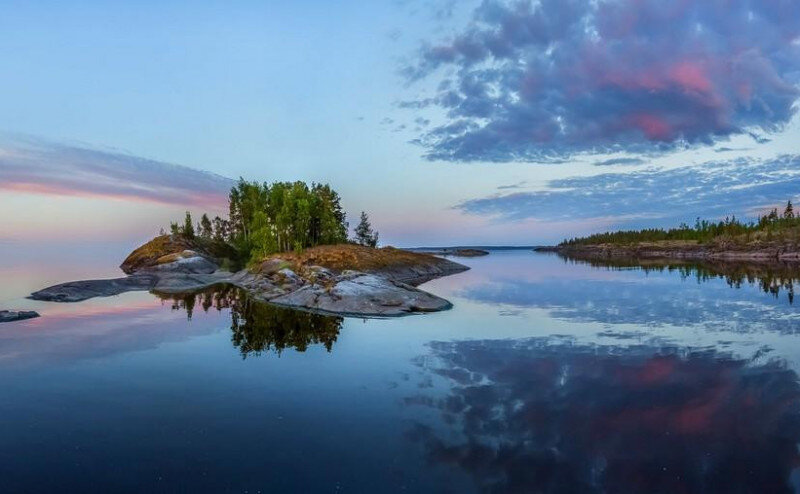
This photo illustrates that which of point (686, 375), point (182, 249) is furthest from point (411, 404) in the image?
point (182, 249)

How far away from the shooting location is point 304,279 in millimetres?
57219

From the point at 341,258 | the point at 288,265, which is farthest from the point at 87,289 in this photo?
the point at 341,258

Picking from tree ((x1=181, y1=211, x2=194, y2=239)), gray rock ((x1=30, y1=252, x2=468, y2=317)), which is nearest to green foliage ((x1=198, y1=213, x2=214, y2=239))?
tree ((x1=181, y1=211, x2=194, y2=239))

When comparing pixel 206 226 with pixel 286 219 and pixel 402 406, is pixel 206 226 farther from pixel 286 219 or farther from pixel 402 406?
pixel 402 406

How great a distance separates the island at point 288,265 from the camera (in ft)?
153

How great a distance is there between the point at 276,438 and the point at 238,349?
603 inches

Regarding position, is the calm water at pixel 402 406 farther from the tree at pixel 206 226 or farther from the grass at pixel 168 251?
the tree at pixel 206 226

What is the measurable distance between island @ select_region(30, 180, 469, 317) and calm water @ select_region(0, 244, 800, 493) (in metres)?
9.35

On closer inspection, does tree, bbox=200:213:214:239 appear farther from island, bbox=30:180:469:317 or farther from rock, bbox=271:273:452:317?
rock, bbox=271:273:452:317

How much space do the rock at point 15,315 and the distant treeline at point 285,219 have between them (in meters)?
47.8

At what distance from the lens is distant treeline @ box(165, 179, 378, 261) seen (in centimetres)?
9575

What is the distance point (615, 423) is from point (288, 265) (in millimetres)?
59067

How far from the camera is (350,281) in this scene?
160 ft

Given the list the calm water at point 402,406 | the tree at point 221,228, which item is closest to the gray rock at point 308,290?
the calm water at point 402,406
